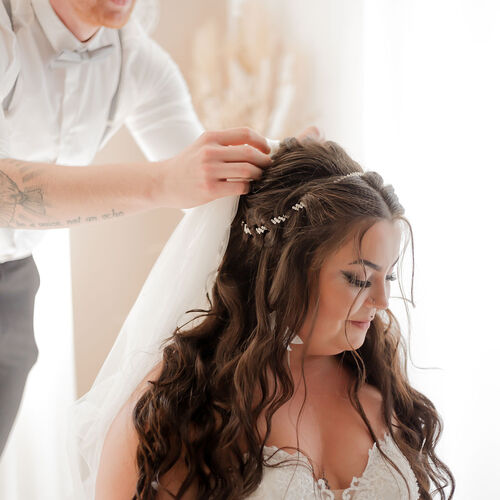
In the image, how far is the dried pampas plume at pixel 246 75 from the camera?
266 cm

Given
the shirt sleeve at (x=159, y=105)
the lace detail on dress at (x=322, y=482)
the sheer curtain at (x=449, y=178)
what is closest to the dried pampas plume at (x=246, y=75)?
→ the sheer curtain at (x=449, y=178)

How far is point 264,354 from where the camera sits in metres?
1.22

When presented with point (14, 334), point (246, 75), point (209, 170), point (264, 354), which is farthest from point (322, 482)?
point (246, 75)

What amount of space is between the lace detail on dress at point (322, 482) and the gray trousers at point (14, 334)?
2.61 feet

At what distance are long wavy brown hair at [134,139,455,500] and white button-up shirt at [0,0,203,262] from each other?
1.87 ft

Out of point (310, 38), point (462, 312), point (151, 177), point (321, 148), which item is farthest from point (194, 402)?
point (310, 38)

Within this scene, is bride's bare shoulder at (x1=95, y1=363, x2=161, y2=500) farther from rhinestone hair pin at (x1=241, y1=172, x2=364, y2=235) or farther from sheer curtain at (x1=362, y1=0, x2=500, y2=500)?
sheer curtain at (x1=362, y1=0, x2=500, y2=500)

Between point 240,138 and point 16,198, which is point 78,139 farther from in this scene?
point 240,138

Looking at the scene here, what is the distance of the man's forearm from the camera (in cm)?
118

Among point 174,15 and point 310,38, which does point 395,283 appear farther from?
point 174,15

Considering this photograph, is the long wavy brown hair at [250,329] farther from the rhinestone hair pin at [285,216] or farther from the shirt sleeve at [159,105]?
the shirt sleeve at [159,105]

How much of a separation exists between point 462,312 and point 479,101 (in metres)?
0.63

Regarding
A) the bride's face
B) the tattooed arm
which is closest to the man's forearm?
the tattooed arm

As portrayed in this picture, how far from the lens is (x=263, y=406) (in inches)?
48.7
